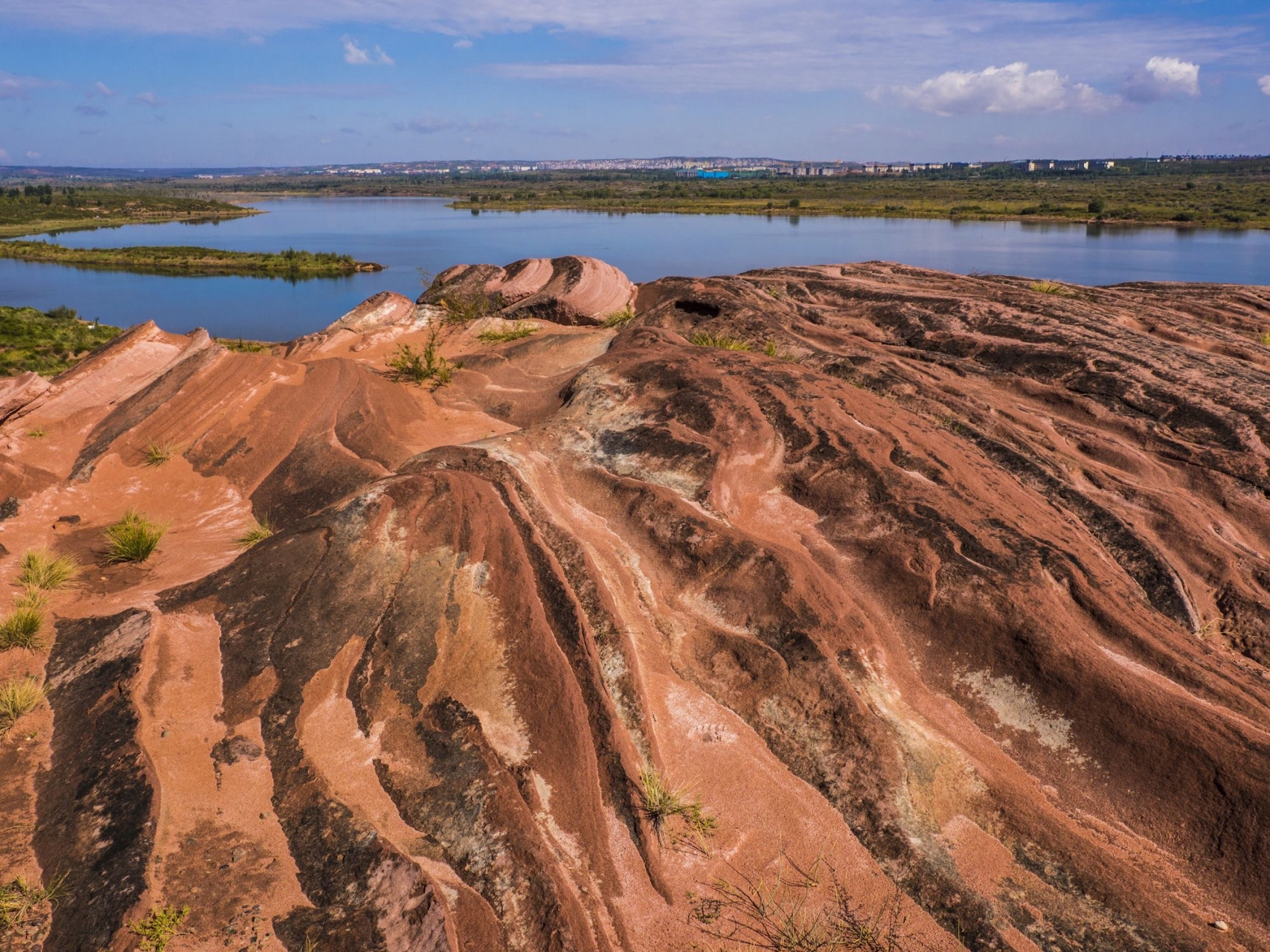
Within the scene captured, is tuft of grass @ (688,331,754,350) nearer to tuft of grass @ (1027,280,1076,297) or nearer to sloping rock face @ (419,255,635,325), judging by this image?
sloping rock face @ (419,255,635,325)

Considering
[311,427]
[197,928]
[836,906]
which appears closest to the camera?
[197,928]

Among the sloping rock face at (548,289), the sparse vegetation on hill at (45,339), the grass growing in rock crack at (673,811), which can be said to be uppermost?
the sloping rock face at (548,289)

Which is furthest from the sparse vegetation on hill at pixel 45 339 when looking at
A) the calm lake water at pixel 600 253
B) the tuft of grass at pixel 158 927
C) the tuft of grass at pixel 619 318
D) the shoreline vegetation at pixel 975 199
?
the shoreline vegetation at pixel 975 199

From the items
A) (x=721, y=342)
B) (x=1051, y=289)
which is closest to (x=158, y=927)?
(x=721, y=342)

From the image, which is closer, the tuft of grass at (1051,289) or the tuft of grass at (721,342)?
the tuft of grass at (721,342)

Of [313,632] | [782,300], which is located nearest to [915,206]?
[782,300]

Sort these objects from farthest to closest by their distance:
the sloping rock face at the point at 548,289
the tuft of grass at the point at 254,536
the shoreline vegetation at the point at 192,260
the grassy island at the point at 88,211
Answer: the grassy island at the point at 88,211
the shoreline vegetation at the point at 192,260
the sloping rock face at the point at 548,289
the tuft of grass at the point at 254,536

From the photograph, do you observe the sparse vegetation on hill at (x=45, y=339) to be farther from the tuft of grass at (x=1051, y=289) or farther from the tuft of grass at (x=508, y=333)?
the tuft of grass at (x=1051, y=289)

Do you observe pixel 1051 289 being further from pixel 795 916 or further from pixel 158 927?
pixel 158 927

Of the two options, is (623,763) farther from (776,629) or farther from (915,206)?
(915,206)
